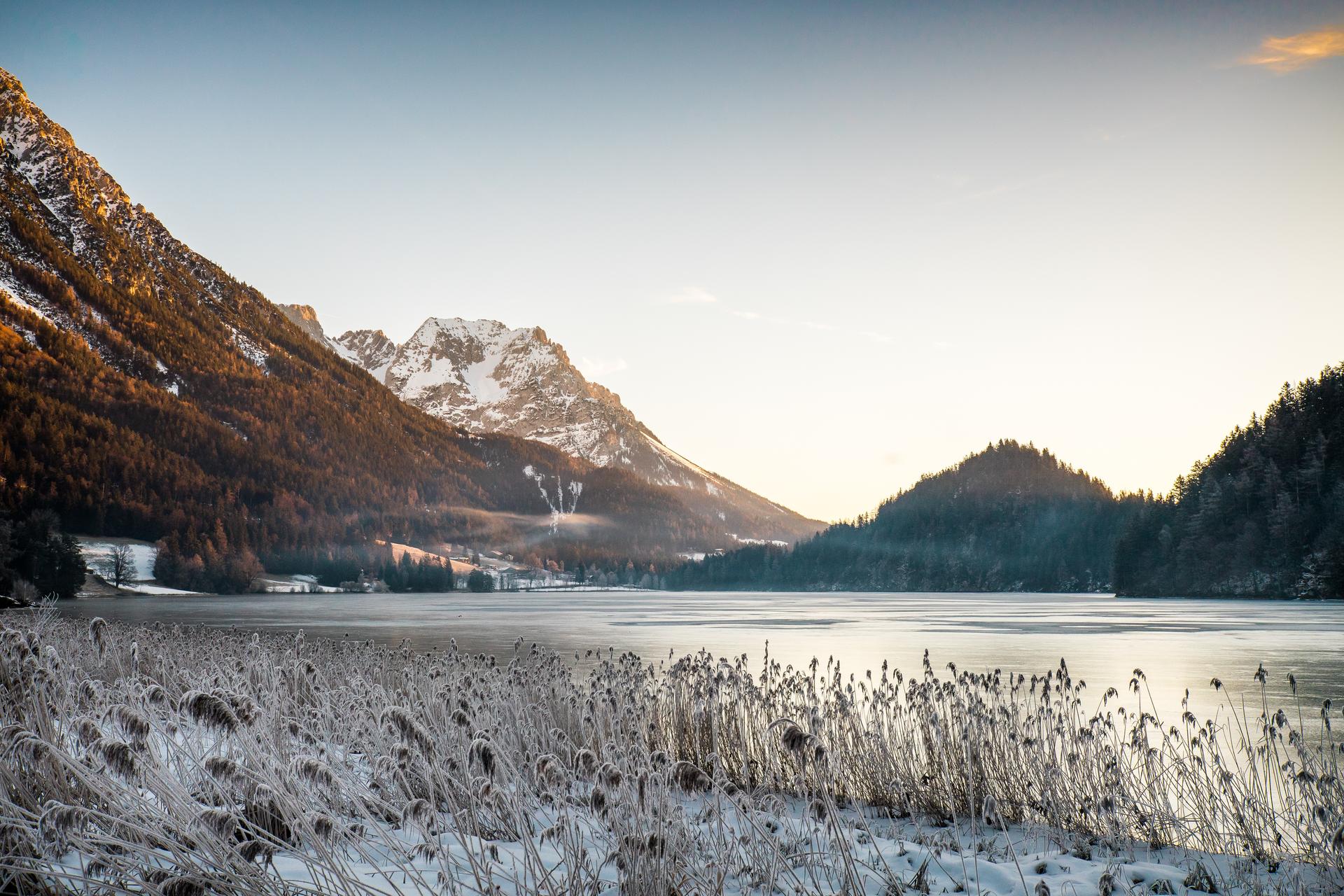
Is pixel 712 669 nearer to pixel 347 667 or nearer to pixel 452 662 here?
pixel 452 662

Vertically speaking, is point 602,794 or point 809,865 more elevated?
point 602,794

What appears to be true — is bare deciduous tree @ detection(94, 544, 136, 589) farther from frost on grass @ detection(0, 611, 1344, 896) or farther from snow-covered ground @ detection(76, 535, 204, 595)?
frost on grass @ detection(0, 611, 1344, 896)

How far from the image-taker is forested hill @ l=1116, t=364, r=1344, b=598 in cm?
8331

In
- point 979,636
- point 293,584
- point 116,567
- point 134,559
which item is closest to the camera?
point 979,636

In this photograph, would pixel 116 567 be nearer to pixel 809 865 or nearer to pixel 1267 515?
pixel 809 865

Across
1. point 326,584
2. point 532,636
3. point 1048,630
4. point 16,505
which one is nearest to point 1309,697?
point 1048,630

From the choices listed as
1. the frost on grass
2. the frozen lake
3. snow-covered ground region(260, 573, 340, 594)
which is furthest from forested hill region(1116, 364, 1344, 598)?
snow-covered ground region(260, 573, 340, 594)

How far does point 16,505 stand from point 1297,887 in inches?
6455

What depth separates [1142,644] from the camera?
32.8 m

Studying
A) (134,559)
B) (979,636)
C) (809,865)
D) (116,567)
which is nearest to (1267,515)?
(979,636)

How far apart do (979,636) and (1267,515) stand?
229ft

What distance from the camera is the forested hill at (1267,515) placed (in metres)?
83.3

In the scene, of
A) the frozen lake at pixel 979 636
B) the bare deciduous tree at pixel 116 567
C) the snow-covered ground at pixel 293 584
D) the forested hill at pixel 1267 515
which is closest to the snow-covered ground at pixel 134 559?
the bare deciduous tree at pixel 116 567

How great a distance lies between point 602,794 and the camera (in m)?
4.82
